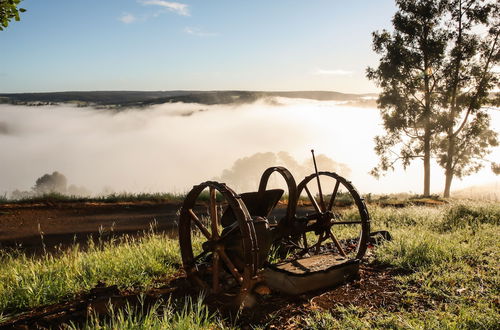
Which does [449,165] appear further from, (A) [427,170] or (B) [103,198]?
(B) [103,198]

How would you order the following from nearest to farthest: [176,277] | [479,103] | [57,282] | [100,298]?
[100,298], [57,282], [176,277], [479,103]

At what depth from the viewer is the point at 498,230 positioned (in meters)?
7.96

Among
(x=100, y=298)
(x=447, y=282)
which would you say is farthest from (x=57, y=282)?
(x=447, y=282)

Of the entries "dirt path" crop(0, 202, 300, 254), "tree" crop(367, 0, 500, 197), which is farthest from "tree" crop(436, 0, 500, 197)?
"dirt path" crop(0, 202, 300, 254)

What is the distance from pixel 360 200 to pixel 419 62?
18649mm

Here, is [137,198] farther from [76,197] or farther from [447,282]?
[447,282]

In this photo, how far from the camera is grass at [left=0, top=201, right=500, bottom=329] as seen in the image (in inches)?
156

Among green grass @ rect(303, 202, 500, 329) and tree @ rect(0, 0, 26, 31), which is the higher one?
tree @ rect(0, 0, 26, 31)

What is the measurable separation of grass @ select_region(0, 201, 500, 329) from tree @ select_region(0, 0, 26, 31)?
4.53 metres

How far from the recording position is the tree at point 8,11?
7543 millimetres

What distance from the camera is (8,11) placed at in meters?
7.61

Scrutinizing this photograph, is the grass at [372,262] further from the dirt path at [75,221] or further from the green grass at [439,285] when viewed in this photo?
the dirt path at [75,221]

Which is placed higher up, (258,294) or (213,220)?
(213,220)

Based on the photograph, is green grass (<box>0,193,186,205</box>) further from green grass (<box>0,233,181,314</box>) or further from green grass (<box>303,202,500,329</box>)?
green grass (<box>303,202,500,329</box>)
